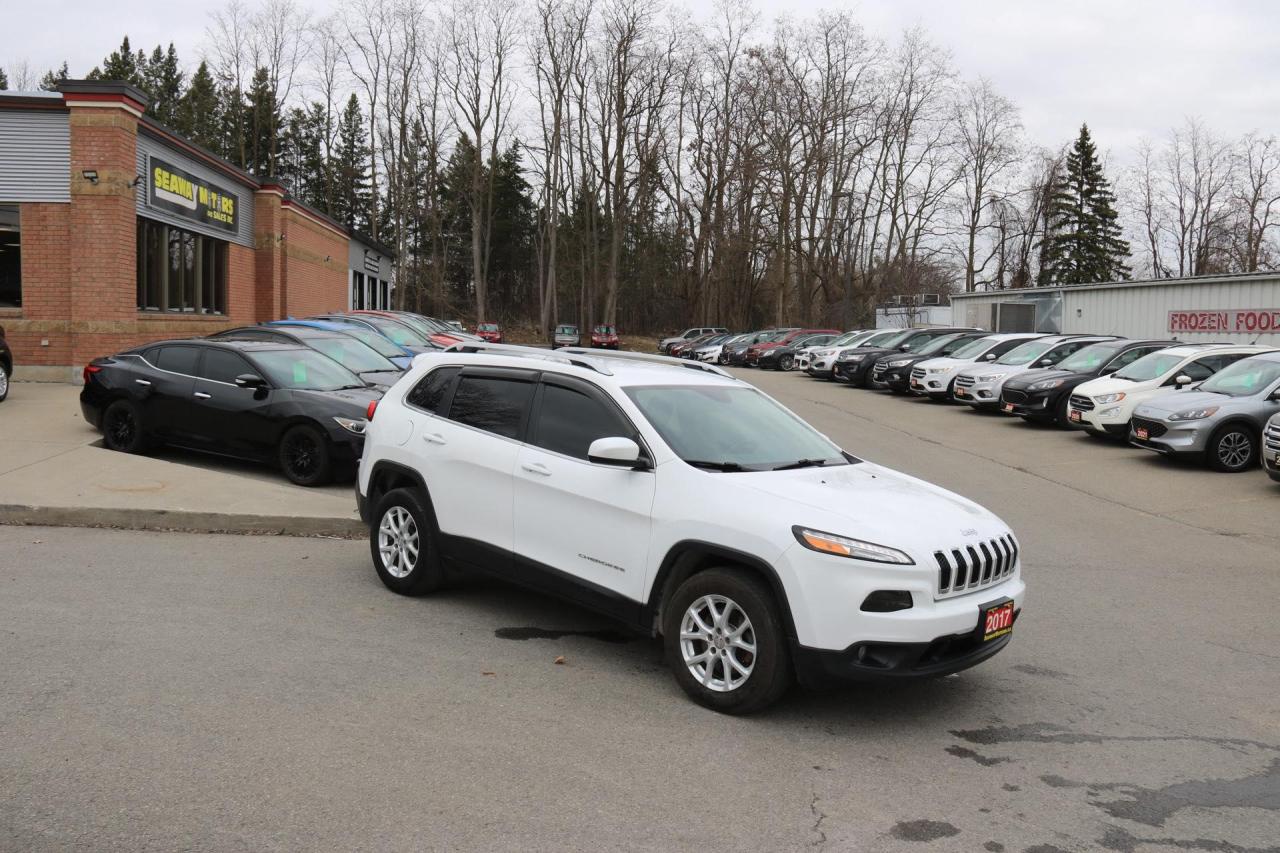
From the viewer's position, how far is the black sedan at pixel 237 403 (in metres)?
10.7

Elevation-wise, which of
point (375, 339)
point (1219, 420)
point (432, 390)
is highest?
point (375, 339)

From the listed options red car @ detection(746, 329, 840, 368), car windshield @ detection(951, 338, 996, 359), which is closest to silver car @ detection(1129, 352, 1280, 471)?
car windshield @ detection(951, 338, 996, 359)

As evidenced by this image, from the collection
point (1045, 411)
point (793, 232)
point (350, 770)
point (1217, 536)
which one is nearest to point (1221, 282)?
point (1045, 411)

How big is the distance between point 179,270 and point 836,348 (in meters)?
18.9

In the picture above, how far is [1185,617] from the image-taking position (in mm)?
7047

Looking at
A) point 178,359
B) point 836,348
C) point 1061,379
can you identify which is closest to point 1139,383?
point 1061,379

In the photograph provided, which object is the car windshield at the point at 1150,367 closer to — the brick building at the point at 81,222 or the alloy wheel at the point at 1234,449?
the alloy wheel at the point at 1234,449

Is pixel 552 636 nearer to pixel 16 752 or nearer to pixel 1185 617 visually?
pixel 16 752

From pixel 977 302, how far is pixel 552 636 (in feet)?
124

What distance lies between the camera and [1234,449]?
1387 cm

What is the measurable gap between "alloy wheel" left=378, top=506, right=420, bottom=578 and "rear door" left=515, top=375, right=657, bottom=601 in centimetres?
114

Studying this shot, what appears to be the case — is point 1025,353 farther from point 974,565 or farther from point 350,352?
point 974,565

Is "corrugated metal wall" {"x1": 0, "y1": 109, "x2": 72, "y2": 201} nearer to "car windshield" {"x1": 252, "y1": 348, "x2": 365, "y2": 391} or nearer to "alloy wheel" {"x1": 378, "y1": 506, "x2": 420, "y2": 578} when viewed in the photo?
"car windshield" {"x1": 252, "y1": 348, "x2": 365, "y2": 391}

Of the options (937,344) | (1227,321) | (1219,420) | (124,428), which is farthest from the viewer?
(1227,321)
